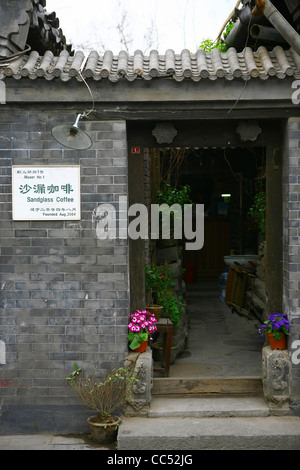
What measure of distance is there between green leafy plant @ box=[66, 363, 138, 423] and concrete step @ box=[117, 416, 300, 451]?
0.29m

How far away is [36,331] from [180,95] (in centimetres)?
329

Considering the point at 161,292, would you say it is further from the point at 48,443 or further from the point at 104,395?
the point at 48,443

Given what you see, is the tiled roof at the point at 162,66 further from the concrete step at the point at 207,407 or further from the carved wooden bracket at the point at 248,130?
the concrete step at the point at 207,407

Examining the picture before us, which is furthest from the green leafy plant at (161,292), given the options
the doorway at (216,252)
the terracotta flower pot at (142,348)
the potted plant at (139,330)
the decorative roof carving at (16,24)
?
the decorative roof carving at (16,24)

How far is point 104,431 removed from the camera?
20.1 ft

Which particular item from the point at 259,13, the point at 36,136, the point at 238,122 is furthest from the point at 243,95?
the point at 36,136

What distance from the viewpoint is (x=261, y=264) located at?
1171 cm

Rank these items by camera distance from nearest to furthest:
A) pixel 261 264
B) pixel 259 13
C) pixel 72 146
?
pixel 72 146, pixel 259 13, pixel 261 264

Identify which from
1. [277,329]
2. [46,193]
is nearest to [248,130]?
[277,329]

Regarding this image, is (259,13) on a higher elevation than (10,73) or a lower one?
higher

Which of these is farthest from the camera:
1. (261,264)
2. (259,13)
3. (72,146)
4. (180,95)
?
(261,264)

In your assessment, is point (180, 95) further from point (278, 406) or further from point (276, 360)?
point (278, 406)

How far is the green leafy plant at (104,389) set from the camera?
20.5ft
